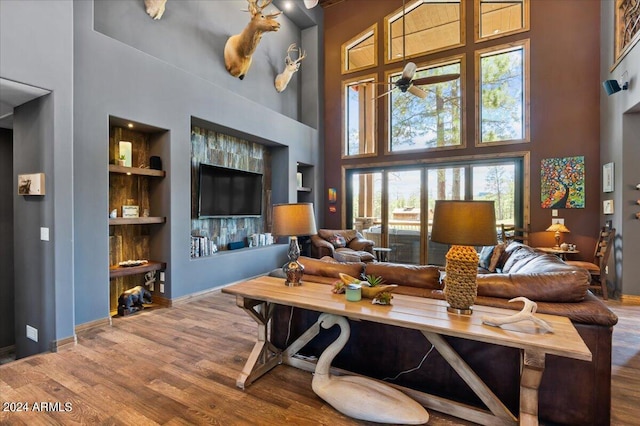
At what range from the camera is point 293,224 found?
2.45m

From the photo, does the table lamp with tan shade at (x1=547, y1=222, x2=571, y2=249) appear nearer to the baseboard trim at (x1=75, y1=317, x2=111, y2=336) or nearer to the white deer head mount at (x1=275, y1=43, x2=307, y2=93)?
the white deer head mount at (x1=275, y1=43, x2=307, y2=93)

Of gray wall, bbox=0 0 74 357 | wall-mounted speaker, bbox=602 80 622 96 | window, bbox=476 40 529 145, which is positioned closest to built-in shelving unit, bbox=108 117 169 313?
gray wall, bbox=0 0 74 357

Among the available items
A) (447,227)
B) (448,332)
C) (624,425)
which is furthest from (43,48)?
(624,425)

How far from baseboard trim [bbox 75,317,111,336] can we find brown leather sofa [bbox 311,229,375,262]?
3.66 metres

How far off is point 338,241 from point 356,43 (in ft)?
15.9

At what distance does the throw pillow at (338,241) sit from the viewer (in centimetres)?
644

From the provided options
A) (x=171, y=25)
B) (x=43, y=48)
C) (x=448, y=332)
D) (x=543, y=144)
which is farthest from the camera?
(x=543, y=144)

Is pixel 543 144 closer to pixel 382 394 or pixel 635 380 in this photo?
pixel 635 380

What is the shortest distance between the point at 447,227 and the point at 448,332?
563 millimetres

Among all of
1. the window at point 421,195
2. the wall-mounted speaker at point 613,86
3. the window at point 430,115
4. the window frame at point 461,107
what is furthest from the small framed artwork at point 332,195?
the wall-mounted speaker at point 613,86

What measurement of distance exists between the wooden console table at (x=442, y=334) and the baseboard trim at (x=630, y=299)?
12.8ft

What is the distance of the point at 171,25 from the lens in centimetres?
458

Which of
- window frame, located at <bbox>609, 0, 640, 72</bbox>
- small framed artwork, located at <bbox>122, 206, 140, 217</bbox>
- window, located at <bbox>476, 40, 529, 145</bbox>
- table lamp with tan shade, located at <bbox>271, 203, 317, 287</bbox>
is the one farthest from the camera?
window, located at <bbox>476, 40, 529, 145</bbox>

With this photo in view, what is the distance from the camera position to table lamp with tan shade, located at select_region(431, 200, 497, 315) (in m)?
1.69
